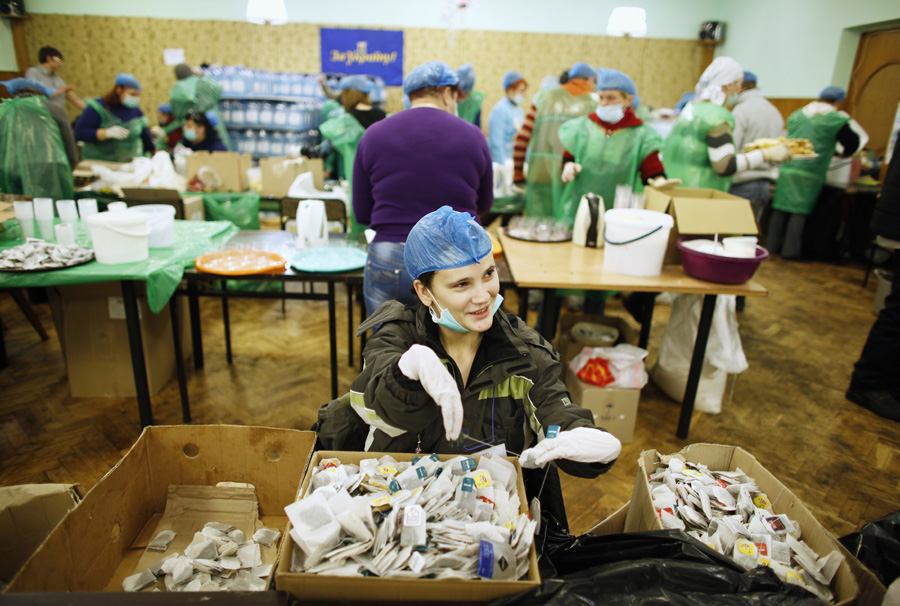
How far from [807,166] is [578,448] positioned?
568cm

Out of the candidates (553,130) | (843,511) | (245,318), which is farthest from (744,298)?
(245,318)

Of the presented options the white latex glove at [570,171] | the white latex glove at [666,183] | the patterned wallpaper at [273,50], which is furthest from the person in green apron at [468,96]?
the patterned wallpaper at [273,50]

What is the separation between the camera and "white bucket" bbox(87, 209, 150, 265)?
2205mm

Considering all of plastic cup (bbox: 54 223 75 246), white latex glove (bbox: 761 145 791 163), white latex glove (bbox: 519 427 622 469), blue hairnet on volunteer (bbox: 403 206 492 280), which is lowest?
white latex glove (bbox: 519 427 622 469)

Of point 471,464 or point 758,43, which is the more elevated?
point 758,43

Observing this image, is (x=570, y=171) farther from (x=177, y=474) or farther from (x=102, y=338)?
(x=102, y=338)

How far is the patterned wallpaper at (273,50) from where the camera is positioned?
316 inches

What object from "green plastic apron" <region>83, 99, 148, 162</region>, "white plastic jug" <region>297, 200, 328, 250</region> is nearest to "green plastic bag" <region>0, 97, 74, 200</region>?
"green plastic apron" <region>83, 99, 148, 162</region>

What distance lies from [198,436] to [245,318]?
2.78m

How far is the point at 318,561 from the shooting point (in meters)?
0.96

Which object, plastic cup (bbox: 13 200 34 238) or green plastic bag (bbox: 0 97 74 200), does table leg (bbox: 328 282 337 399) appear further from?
green plastic bag (bbox: 0 97 74 200)

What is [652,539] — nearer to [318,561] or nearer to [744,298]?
[318,561]

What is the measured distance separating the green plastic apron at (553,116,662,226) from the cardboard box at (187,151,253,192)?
8.86 feet

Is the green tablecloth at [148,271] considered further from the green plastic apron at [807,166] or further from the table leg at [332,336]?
the green plastic apron at [807,166]
